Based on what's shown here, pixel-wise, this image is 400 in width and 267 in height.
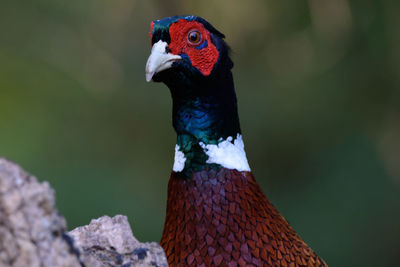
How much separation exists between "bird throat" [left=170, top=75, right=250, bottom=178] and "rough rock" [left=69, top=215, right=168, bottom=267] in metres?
0.62

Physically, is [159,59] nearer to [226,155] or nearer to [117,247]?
[226,155]

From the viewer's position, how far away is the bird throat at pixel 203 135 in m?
2.13

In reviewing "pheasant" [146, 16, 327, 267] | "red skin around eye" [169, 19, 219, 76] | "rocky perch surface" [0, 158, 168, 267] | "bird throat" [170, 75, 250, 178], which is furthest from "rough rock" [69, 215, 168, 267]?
"red skin around eye" [169, 19, 219, 76]

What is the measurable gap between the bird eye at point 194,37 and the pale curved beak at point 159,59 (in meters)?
0.09

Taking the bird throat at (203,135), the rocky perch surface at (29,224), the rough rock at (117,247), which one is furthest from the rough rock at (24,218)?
the bird throat at (203,135)

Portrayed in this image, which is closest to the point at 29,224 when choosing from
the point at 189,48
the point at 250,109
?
the point at 189,48

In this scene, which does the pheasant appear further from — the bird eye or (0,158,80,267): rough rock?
(0,158,80,267): rough rock

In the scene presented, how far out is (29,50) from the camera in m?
Answer: 5.39

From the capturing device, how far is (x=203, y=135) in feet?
7.02

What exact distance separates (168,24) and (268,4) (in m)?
3.42

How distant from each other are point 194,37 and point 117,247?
1.00 metres

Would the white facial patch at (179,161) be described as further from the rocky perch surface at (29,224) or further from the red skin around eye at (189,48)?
the rocky perch surface at (29,224)

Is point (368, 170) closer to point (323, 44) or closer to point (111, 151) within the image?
point (323, 44)

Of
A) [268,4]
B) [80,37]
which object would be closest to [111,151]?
[80,37]
